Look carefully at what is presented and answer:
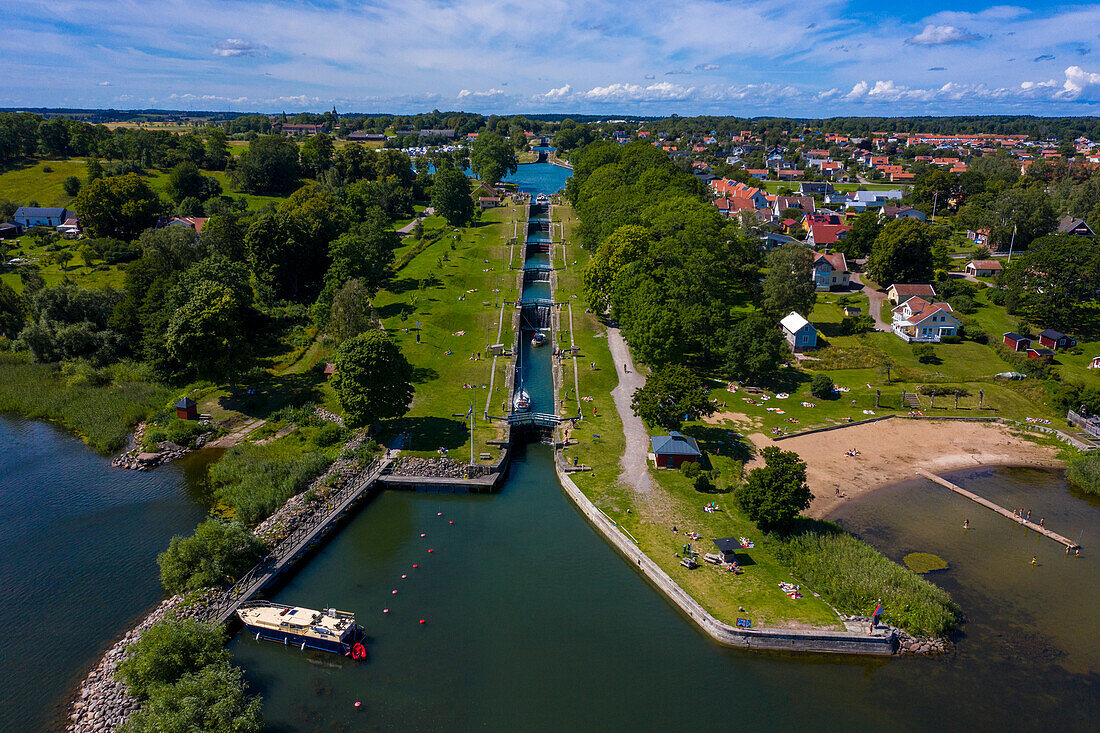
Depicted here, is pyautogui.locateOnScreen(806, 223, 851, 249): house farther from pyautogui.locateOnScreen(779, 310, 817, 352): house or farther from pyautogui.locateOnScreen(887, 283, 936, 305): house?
pyautogui.locateOnScreen(779, 310, 817, 352): house

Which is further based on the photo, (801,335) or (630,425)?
(801,335)

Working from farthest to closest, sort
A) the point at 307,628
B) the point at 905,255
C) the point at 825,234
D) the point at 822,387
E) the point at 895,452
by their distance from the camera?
the point at 825,234 < the point at 905,255 < the point at 822,387 < the point at 895,452 < the point at 307,628

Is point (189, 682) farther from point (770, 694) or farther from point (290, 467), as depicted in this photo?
point (770, 694)

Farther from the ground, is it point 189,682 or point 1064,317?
point 1064,317

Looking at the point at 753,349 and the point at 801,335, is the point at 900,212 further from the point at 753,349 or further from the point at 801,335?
the point at 753,349

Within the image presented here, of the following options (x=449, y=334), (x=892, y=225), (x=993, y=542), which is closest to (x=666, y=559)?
(x=993, y=542)

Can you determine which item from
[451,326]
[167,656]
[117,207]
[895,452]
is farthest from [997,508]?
[117,207]

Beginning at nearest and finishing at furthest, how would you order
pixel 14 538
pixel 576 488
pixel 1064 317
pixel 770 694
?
pixel 770 694, pixel 14 538, pixel 576 488, pixel 1064 317
